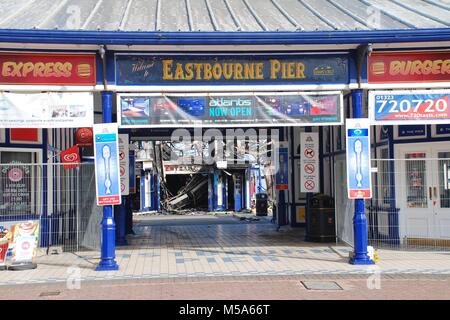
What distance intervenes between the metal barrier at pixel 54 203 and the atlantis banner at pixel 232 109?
262 centimetres

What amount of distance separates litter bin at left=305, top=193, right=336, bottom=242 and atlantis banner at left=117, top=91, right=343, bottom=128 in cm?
391

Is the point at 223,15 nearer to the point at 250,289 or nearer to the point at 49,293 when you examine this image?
the point at 250,289

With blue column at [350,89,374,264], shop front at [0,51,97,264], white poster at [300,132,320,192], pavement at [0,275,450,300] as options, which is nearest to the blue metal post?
blue column at [350,89,374,264]

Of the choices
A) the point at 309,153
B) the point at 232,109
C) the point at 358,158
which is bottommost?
the point at 358,158

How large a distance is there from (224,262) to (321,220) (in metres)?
3.83

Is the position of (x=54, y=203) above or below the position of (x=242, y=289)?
above

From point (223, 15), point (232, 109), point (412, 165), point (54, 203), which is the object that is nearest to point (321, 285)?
point (232, 109)

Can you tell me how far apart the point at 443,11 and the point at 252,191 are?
21574mm

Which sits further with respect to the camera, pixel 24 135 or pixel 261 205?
pixel 261 205

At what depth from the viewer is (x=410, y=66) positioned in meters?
10.8

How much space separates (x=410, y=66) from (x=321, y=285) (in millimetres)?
4861

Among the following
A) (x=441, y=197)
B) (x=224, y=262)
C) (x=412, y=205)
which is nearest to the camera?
(x=224, y=262)

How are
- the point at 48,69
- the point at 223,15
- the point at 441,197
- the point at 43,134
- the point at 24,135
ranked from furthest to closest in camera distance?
the point at 43,134 < the point at 24,135 < the point at 441,197 < the point at 223,15 < the point at 48,69

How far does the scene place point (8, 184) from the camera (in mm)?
12953
